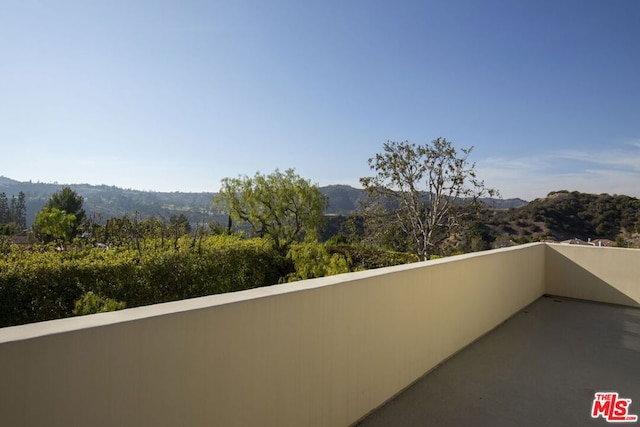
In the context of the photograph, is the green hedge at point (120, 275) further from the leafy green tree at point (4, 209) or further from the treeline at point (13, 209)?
the treeline at point (13, 209)

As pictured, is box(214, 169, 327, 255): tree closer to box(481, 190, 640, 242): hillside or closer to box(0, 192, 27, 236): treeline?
box(481, 190, 640, 242): hillside

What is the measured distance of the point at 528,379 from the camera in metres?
3.09

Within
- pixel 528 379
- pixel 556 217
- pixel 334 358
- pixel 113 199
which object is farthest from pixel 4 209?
pixel 528 379

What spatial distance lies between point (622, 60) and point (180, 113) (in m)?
13.7

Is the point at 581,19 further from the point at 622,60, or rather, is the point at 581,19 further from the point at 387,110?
the point at 387,110

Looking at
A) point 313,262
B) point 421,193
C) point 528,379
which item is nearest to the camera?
point 528,379

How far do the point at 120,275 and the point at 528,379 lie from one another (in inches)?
220

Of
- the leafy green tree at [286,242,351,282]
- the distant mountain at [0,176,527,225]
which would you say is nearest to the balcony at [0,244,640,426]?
the leafy green tree at [286,242,351,282]

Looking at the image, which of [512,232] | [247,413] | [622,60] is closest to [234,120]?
[622,60]

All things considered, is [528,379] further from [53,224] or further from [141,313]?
[53,224]

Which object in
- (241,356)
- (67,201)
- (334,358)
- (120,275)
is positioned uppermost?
(67,201)

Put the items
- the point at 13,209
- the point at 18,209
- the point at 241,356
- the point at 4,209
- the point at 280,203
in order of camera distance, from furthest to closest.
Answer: the point at 13,209 < the point at 18,209 < the point at 4,209 < the point at 280,203 < the point at 241,356

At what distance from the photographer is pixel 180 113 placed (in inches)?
579

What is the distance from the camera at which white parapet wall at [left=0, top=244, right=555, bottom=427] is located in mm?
1053
